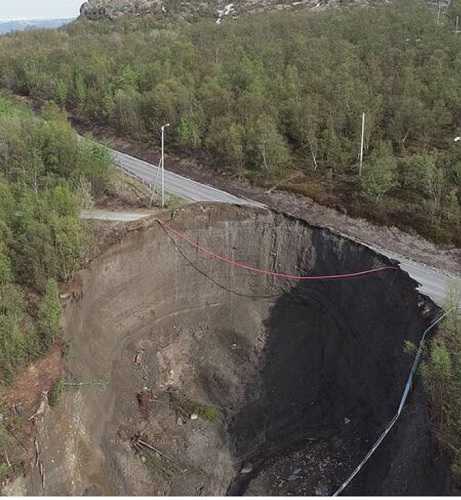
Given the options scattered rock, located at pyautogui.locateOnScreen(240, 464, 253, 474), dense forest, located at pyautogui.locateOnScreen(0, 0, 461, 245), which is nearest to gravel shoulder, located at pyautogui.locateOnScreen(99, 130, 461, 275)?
dense forest, located at pyautogui.locateOnScreen(0, 0, 461, 245)

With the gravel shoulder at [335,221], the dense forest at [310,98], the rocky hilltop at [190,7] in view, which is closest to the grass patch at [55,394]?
the gravel shoulder at [335,221]

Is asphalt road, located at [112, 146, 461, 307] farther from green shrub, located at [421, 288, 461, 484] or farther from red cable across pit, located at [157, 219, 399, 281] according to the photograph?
green shrub, located at [421, 288, 461, 484]

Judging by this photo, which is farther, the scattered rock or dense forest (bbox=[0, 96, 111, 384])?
the scattered rock

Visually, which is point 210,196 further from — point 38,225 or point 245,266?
point 38,225

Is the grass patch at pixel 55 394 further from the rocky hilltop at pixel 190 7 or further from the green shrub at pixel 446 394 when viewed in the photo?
the rocky hilltop at pixel 190 7

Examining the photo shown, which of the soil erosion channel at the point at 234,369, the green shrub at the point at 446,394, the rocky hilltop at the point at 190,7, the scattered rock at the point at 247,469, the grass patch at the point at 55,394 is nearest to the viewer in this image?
the green shrub at the point at 446,394

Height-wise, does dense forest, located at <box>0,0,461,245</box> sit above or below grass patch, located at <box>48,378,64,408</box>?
above
